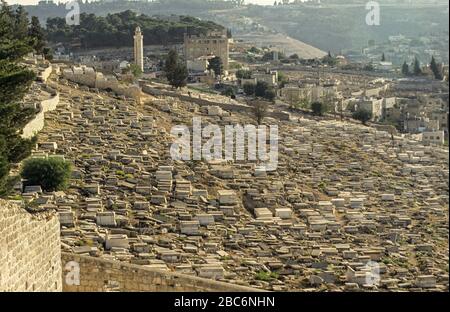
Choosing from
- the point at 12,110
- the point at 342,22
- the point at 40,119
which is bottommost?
the point at 342,22

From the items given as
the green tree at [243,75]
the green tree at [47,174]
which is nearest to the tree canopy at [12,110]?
the green tree at [47,174]

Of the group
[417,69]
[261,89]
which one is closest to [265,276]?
[261,89]

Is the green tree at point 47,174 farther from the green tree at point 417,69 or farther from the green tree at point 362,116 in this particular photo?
the green tree at point 417,69

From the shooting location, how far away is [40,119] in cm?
1939

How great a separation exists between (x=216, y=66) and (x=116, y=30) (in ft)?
37.4

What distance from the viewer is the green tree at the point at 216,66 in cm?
4856

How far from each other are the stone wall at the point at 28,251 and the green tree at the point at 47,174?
5.12 meters

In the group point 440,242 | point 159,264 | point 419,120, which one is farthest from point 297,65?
point 159,264

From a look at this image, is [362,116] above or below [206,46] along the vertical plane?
below

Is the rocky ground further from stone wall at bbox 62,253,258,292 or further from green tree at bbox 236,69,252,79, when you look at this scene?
green tree at bbox 236,69,252,79

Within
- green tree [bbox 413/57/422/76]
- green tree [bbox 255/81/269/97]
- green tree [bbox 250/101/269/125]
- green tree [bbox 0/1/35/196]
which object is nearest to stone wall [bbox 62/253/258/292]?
green tree [bbox 0/1/35/196]

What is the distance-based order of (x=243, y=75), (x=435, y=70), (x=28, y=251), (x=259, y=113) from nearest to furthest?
1. (x=28, y=251)
2. (x=259, y=113)
3. (x=243, y=75)
4. (x=435, y=70)

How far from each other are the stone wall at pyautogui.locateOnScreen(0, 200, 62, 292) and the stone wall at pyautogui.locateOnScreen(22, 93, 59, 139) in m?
7.96

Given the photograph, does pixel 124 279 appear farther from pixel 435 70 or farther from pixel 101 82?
pixel 435 70
